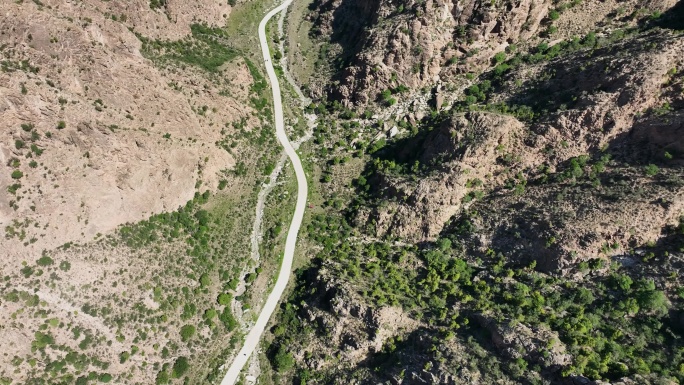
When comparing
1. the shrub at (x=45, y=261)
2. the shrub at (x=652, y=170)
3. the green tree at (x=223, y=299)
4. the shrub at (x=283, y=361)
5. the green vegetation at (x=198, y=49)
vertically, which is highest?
the green vegetation at (x=198, y=49)

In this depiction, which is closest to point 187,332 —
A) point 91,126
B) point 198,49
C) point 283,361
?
point 283,361

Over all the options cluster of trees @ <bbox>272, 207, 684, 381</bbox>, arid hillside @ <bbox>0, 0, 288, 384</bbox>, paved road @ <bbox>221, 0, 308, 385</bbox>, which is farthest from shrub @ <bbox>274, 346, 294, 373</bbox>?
arid hillside @ <bbox>0, 0, 288, 384</bbox>

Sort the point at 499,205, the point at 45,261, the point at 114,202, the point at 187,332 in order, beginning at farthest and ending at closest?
the point at 499,205 → the point at 187,332 → the point at 114,202 → the point at 45,261

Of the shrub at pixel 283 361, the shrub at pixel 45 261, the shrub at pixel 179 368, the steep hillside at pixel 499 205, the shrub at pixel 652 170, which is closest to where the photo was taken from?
the steep hillside at pixel 499 205

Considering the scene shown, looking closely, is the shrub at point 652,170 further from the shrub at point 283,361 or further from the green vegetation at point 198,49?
the green vegetation at point 198,49

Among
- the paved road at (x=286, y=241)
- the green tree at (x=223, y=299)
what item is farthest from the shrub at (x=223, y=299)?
the paved road at (x=286, y=241)

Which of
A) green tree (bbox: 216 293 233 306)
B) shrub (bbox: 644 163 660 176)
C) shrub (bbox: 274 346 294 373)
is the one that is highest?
shrub (bbox: 644 163 660 176)

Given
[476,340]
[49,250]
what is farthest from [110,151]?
[476,340]

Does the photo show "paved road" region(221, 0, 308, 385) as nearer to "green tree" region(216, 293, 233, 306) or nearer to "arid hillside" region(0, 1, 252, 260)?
"green tree" region(216, 293, 233, 306)

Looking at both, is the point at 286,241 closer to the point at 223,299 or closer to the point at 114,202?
the point at 223,299

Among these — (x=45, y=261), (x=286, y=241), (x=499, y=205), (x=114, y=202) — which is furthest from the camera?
(x=286, y=241)
